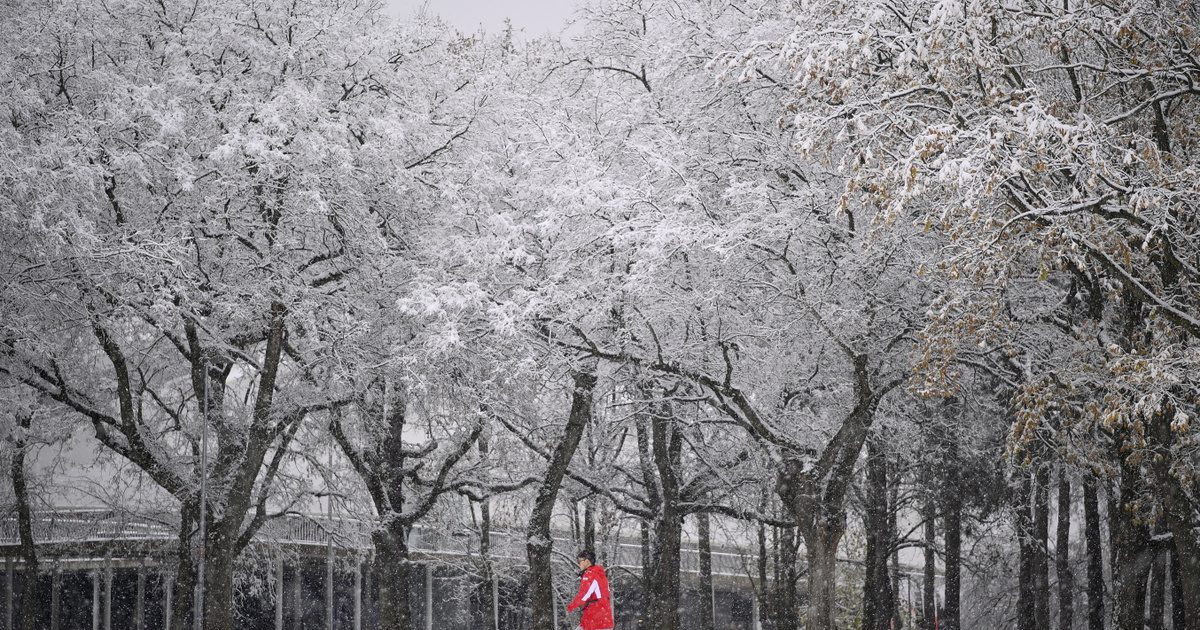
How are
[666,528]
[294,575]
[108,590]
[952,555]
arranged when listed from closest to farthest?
[666,528], [952,555], [108,590], [294,575]

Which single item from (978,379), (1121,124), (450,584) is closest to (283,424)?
(978,379)

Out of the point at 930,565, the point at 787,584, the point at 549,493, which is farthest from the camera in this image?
the point at 930,565

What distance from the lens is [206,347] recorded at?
1875cm

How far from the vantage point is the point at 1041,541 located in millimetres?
24562

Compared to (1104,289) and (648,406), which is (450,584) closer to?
(648,406)

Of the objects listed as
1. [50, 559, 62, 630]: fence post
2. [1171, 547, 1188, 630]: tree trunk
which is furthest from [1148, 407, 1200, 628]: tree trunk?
[50, 559, 62, 630]: fence post

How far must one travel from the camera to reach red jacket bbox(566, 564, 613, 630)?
45.5ft

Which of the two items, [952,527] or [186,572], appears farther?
[952,527]

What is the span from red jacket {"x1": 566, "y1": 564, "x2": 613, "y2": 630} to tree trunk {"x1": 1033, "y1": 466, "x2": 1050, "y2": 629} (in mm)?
10584

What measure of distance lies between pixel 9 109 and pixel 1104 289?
1402cm

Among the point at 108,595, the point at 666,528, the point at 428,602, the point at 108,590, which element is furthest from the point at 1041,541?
the point at 108,595

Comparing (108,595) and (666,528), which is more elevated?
(666,528)

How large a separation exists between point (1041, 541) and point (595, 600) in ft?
46.3

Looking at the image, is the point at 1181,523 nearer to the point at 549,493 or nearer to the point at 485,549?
the point at 549,493
